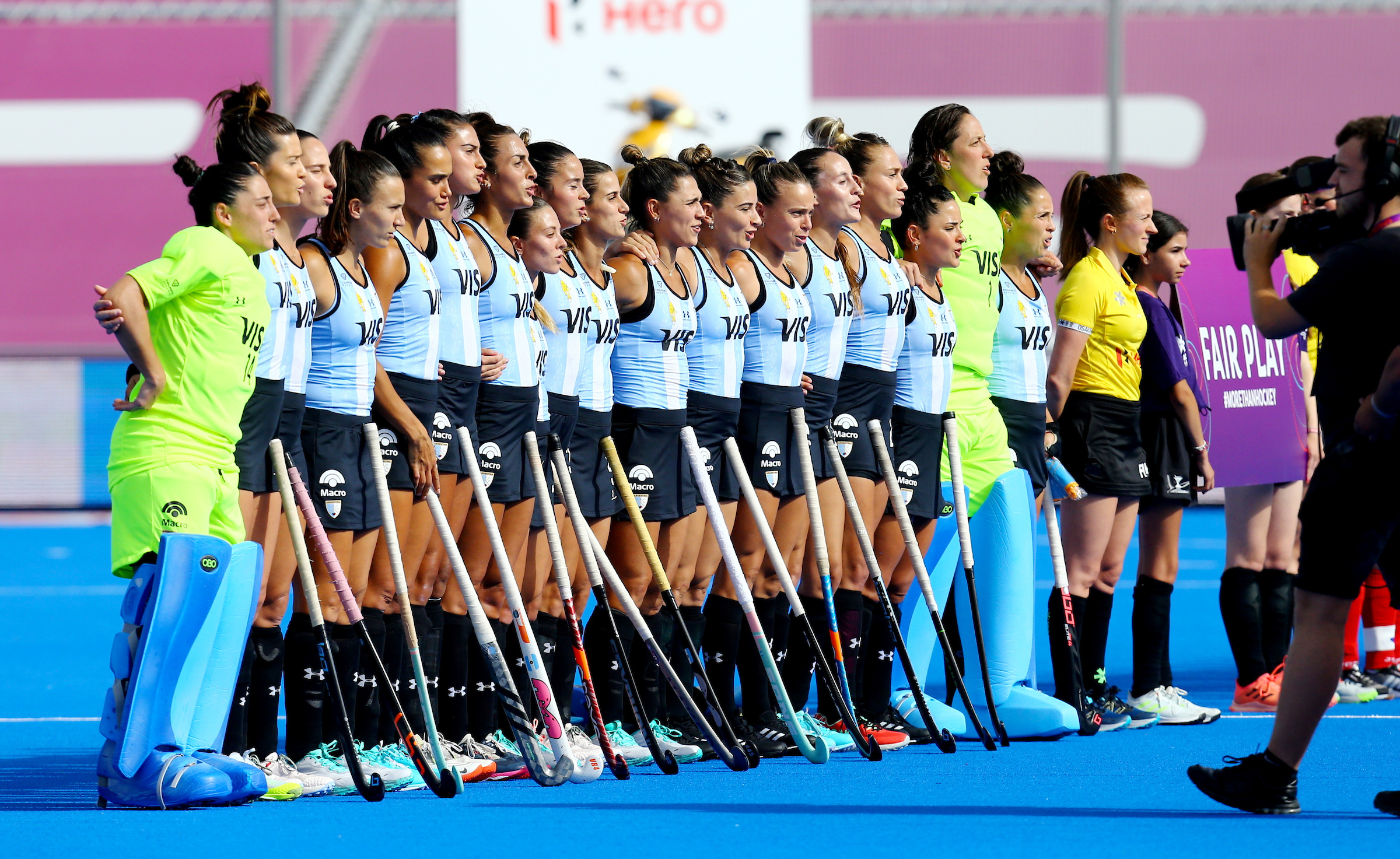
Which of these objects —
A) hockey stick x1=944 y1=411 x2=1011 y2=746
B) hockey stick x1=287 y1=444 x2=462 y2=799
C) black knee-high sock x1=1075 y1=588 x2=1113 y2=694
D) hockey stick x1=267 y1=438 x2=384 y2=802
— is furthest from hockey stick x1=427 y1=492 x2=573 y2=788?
black knee-high sock x1=1075 y1=588 x2=1113 y2=694

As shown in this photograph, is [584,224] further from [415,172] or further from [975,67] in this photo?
[975,67]

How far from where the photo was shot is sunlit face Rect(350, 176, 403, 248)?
19.8 feet

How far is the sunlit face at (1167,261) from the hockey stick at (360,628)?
3782 mm

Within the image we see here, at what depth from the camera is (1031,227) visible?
775cm

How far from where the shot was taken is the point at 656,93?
14.6 meters

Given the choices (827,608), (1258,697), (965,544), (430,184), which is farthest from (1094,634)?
(430,184)

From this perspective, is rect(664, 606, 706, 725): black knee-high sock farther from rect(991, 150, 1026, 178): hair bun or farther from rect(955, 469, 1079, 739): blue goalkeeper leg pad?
rect(991, 150, 1026, 178): hair bun

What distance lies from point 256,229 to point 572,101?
8859mm

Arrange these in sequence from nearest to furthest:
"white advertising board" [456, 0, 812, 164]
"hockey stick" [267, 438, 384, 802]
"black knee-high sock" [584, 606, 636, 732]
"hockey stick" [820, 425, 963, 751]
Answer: "hockey stick" [267, 438, 384, 802] < "black knee-high sock" [584, 606, 636, 732] < "hockey stick" [820, 425, 963, 751] < "white advertising board" [456, 0, 812, 164]

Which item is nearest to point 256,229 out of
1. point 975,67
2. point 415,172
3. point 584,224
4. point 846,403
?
point 415,172

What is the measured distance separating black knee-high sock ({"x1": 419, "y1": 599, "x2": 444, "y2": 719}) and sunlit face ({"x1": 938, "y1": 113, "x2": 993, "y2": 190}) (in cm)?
263

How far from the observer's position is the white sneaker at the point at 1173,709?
7770 millimetres

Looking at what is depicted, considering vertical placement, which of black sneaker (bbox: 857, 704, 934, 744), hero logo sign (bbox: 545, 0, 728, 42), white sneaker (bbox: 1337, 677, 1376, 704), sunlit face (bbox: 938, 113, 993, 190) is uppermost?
hero logo sign (bbox: 545, 0, 728, 42)

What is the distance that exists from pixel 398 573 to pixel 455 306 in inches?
34.3
